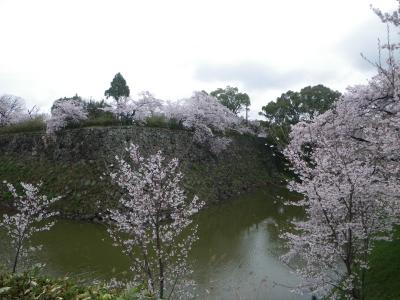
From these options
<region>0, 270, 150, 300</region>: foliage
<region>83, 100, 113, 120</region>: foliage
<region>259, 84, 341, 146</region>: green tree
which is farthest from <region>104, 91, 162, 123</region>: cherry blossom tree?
<region>0, 270, 150, 300</region>: foliage

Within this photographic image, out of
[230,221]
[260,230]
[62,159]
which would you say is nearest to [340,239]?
[260,230]

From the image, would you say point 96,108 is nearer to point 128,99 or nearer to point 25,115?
point 128,99

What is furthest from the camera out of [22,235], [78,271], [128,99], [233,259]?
[128,99]

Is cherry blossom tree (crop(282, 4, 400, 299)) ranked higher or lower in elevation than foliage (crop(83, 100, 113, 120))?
lower

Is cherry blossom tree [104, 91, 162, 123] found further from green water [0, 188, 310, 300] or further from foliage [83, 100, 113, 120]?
green water [0, 188, 310, 300]

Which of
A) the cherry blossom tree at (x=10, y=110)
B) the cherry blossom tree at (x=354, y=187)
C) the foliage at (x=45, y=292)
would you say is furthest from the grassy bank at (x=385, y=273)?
the cherry blossom tree at (x=10, y=110)

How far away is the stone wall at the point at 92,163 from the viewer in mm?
20125

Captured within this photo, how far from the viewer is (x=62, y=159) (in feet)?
73.5

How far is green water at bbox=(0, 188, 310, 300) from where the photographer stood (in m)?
10.9

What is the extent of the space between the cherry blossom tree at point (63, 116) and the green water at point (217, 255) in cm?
760

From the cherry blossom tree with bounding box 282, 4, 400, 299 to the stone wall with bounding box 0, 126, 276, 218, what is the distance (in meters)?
13.1

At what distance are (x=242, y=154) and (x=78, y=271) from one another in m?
22.3

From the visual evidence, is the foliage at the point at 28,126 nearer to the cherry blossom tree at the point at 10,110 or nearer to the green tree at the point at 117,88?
the cherry blossom tree at the point at 10,110

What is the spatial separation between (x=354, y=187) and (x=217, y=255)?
8004mm
